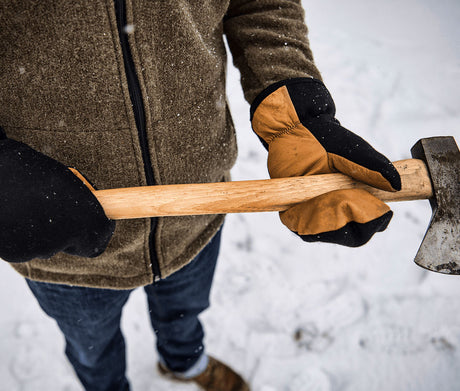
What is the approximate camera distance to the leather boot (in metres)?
1.75

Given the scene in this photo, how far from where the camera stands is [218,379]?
177cm

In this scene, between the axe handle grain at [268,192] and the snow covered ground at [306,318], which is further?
the snow covered ground at [306,318]

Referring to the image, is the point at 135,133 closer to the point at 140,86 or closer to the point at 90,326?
the point at 140,86

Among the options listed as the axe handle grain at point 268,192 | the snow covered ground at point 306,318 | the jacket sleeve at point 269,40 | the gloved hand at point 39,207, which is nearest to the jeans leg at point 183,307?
the snow covered ground at point 306,318

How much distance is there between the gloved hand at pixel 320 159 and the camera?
33.5 inches

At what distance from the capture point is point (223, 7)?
0.94 metres

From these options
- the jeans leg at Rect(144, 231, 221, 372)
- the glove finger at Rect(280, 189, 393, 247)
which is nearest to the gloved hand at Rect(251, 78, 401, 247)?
the glove finger at Rect(280, 189, 393, 247)

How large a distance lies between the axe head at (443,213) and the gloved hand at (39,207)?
0.88 meters

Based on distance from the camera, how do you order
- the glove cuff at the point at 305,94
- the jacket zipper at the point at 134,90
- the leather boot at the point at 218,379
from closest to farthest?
the jacket zipper at the point at 134,90 < the glove cuff at the point at 305,94 < the leather boot at the point at 218,379

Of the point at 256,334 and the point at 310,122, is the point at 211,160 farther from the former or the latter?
the point at 256,334

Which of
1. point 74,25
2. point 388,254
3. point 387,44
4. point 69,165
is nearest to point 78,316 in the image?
point 69,165

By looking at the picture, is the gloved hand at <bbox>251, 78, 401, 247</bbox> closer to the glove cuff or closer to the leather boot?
the glove cuff

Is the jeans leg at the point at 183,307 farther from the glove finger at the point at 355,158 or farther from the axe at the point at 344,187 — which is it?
the glove finger at the point at 355,158

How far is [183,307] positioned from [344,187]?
2.84 ft
